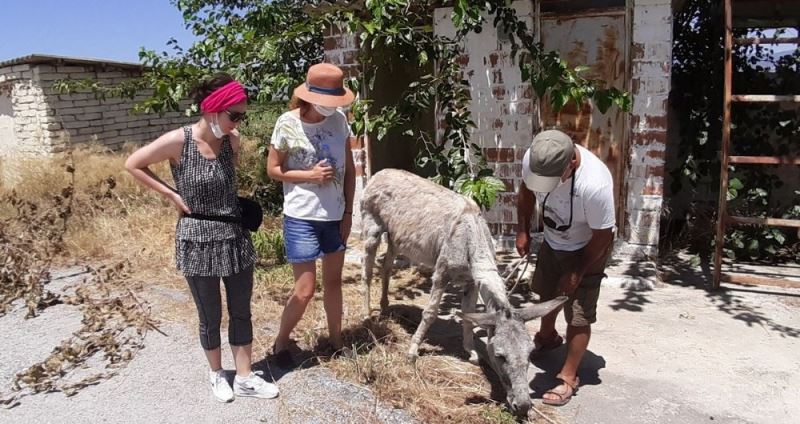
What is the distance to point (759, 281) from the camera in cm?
559

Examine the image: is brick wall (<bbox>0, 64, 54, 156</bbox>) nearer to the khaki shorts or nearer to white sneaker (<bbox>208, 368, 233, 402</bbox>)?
white sneaker (<bbox>208, 368, 233, 402</bbox>)

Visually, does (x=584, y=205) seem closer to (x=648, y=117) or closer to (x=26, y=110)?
(x=648, y=117)

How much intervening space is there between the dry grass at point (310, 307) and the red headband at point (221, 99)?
188cm

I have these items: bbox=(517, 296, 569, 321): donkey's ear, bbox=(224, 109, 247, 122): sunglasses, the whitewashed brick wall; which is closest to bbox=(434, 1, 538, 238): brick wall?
bbox=(517, 296, 569, 321): donkey's ear

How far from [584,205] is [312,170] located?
162 cm

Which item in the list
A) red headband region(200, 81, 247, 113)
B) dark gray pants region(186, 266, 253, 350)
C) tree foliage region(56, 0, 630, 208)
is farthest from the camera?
tree foliage region(56, 0, 630, 208)

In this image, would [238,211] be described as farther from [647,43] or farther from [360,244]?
[647,43]

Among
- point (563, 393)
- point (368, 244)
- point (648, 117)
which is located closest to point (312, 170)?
point (368, 244)

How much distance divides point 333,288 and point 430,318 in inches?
28.4

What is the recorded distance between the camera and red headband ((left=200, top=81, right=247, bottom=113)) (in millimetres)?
3170

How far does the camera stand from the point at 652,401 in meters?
3.74

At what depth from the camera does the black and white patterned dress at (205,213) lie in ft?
10.7

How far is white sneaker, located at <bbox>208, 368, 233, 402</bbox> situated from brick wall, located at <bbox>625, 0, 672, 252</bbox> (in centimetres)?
427

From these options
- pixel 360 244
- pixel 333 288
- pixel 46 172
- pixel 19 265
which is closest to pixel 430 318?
pixel 333 288
